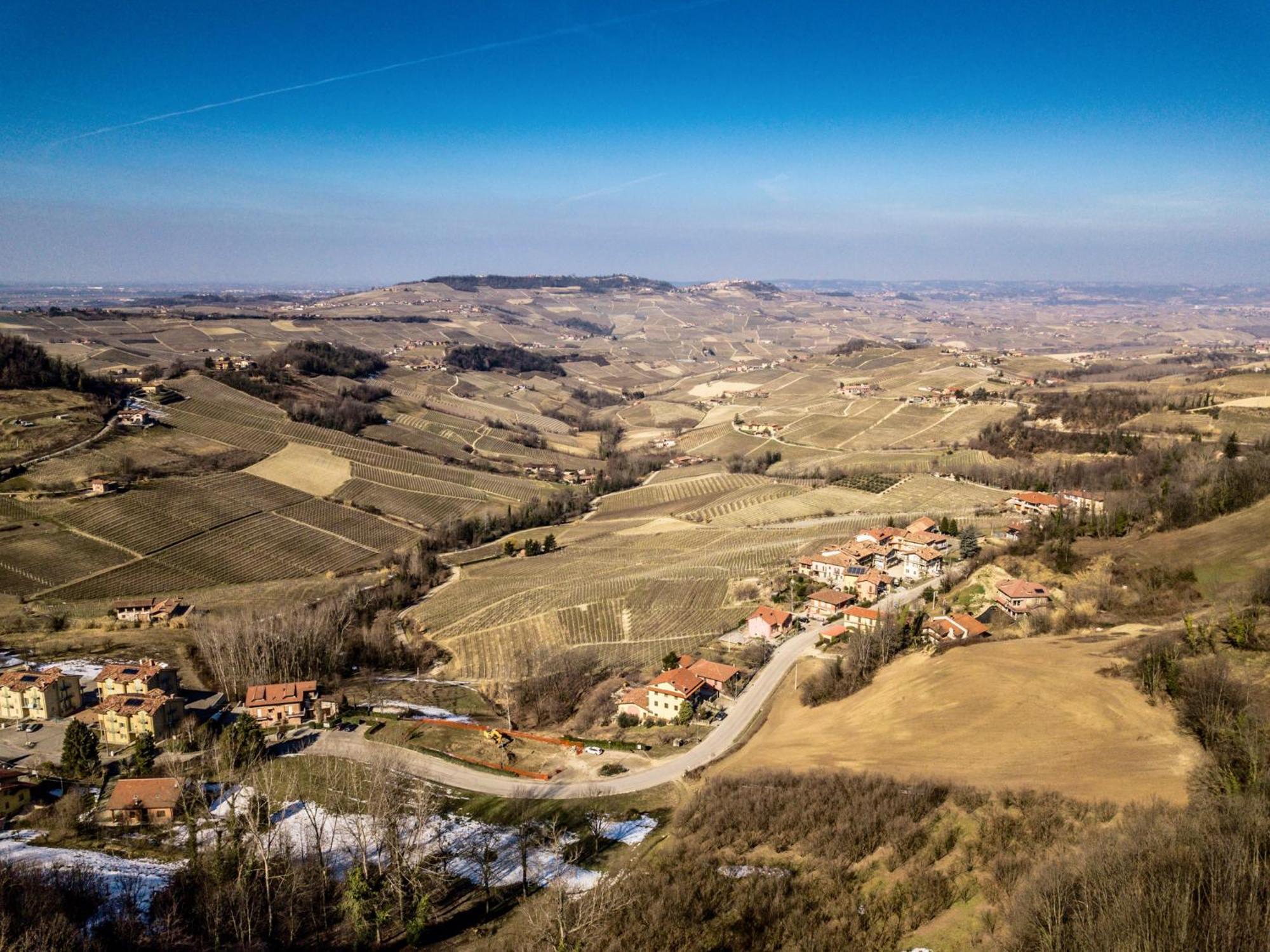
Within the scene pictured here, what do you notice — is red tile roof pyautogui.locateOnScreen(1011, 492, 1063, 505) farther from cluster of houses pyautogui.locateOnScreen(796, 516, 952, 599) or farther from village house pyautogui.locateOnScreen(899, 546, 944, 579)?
village house pyautogui.locateOnScreen(899, 546, 944, 579)

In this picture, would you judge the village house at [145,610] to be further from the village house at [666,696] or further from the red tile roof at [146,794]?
the village house at [666,696]

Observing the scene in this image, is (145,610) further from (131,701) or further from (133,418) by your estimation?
(133,418)

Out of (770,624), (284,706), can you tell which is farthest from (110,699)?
(770,624)

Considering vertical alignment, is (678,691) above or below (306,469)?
below

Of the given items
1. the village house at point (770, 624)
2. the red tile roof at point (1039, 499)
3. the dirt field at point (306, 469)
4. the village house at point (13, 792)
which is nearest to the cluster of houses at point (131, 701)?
the village house at point (13, 792)

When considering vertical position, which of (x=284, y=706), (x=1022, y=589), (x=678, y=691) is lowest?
(x=284, y=706)

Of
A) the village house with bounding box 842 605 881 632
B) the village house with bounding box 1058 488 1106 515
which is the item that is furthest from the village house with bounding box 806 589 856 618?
the village house with bounding box 1058 488 1106 515

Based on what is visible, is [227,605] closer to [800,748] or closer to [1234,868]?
[800,748]

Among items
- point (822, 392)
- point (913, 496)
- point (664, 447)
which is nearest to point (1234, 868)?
point (913, 496)
